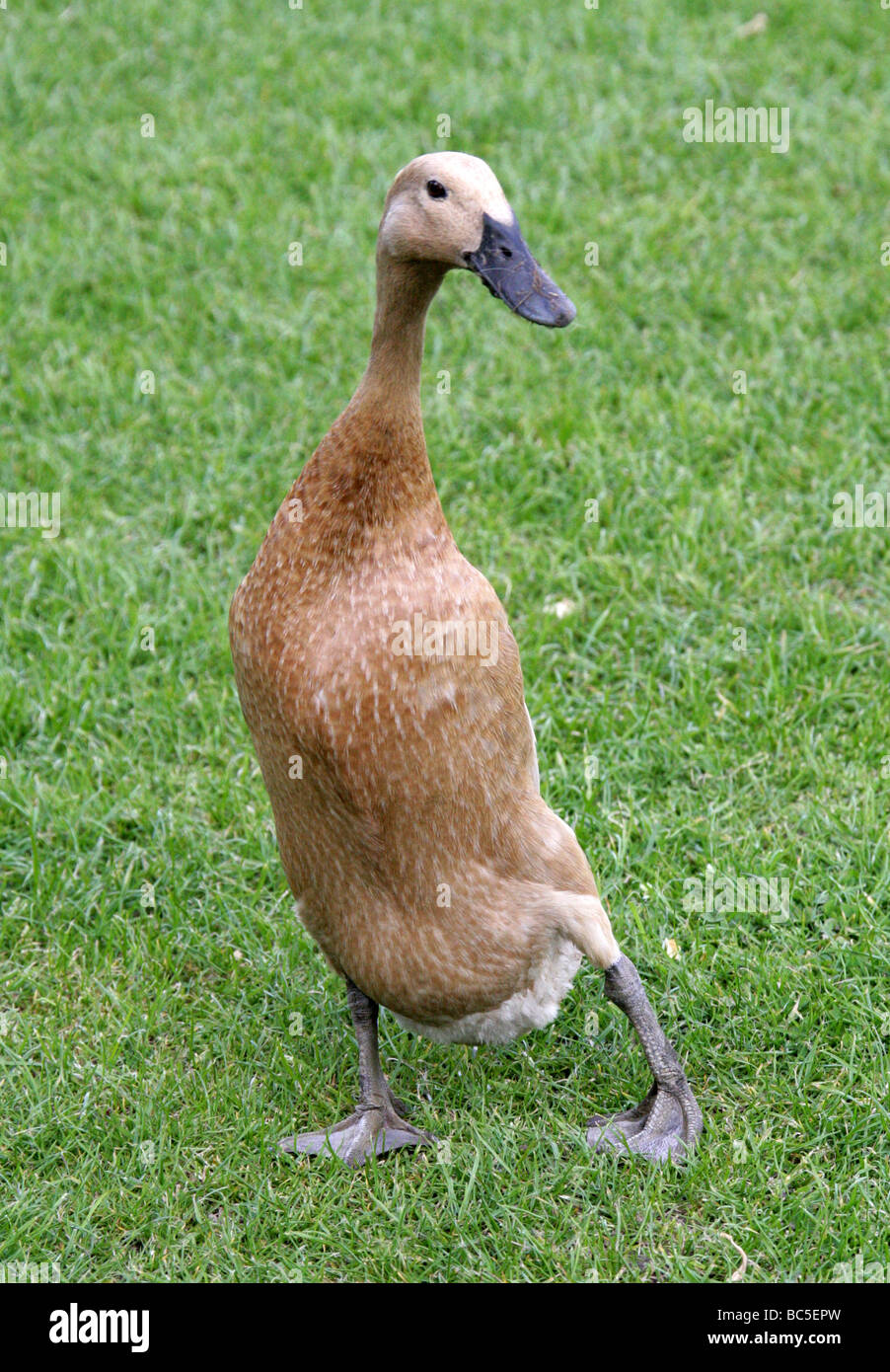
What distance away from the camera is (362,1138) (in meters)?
3.35

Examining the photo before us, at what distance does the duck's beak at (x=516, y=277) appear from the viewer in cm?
265

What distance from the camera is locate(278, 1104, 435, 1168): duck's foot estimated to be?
334cm

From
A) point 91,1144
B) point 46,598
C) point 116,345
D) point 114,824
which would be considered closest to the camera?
point 91,1144

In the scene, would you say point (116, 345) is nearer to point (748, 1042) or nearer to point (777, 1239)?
point (748, 1042)

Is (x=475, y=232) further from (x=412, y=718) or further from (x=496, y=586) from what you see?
(x=496, y=586)

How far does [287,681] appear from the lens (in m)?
2.95

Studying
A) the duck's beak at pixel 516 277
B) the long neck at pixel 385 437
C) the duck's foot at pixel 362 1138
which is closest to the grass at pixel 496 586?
the duck's foot at pixel 362 1138

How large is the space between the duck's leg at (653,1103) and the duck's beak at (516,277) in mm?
1407

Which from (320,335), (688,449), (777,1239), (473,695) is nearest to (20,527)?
(320,335)

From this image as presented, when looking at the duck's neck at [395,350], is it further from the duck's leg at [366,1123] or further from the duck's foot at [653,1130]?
the duck's foot at [653,1130]

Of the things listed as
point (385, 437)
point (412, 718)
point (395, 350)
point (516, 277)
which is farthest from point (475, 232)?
point (412, 718)

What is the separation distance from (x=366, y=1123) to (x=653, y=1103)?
647 millimetres

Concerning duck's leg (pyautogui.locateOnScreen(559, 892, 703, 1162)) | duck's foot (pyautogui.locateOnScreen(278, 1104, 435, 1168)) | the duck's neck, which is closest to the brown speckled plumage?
the duck's neck

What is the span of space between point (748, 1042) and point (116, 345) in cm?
370
